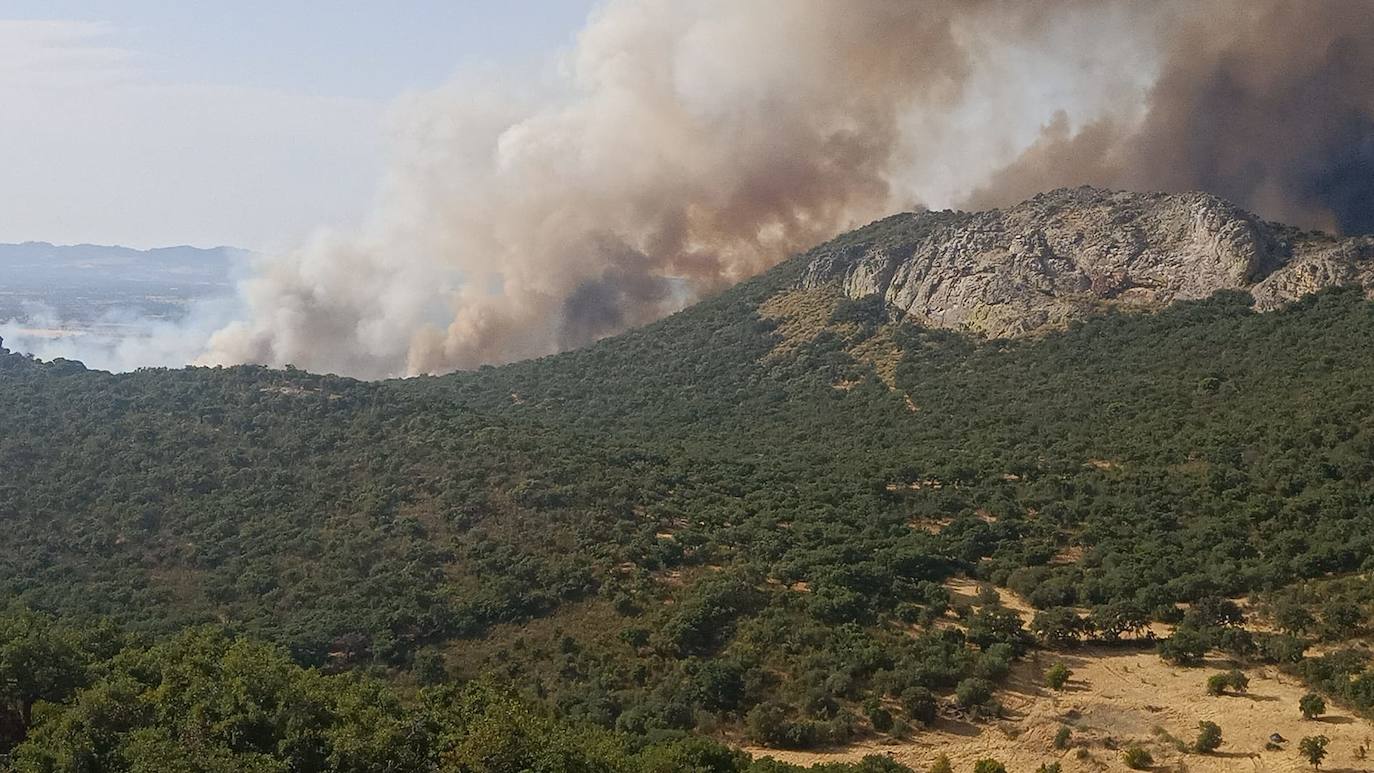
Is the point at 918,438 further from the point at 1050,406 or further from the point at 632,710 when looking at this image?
the point at 632,710

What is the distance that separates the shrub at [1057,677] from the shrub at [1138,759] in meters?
4.18

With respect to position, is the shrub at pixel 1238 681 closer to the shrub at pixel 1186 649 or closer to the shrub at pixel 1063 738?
the shrub at pixel 1186 649

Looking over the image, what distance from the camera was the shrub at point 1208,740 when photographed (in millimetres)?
24609

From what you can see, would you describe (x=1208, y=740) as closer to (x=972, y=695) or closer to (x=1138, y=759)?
(x=1138, y=759)

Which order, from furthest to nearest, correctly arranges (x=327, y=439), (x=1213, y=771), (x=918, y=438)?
(x=918, y=438), (x=327, y=439), (x=1213, y=771)

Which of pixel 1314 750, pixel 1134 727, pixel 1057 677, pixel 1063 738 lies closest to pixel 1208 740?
pixel 1134 727

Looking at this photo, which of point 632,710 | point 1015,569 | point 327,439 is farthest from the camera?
point 327,439

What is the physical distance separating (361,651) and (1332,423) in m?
37.2

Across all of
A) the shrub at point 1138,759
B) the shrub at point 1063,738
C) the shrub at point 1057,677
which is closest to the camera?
the shrub at point 1138,759

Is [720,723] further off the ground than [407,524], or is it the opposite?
[407,524]

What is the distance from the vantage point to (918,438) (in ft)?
178

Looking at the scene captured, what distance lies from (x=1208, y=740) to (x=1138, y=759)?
5.91 feet

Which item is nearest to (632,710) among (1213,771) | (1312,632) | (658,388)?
(1213,771)

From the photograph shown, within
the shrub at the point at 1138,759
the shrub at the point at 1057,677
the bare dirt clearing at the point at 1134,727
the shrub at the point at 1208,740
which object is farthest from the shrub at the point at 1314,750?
the shrub at the point at 1057,677
